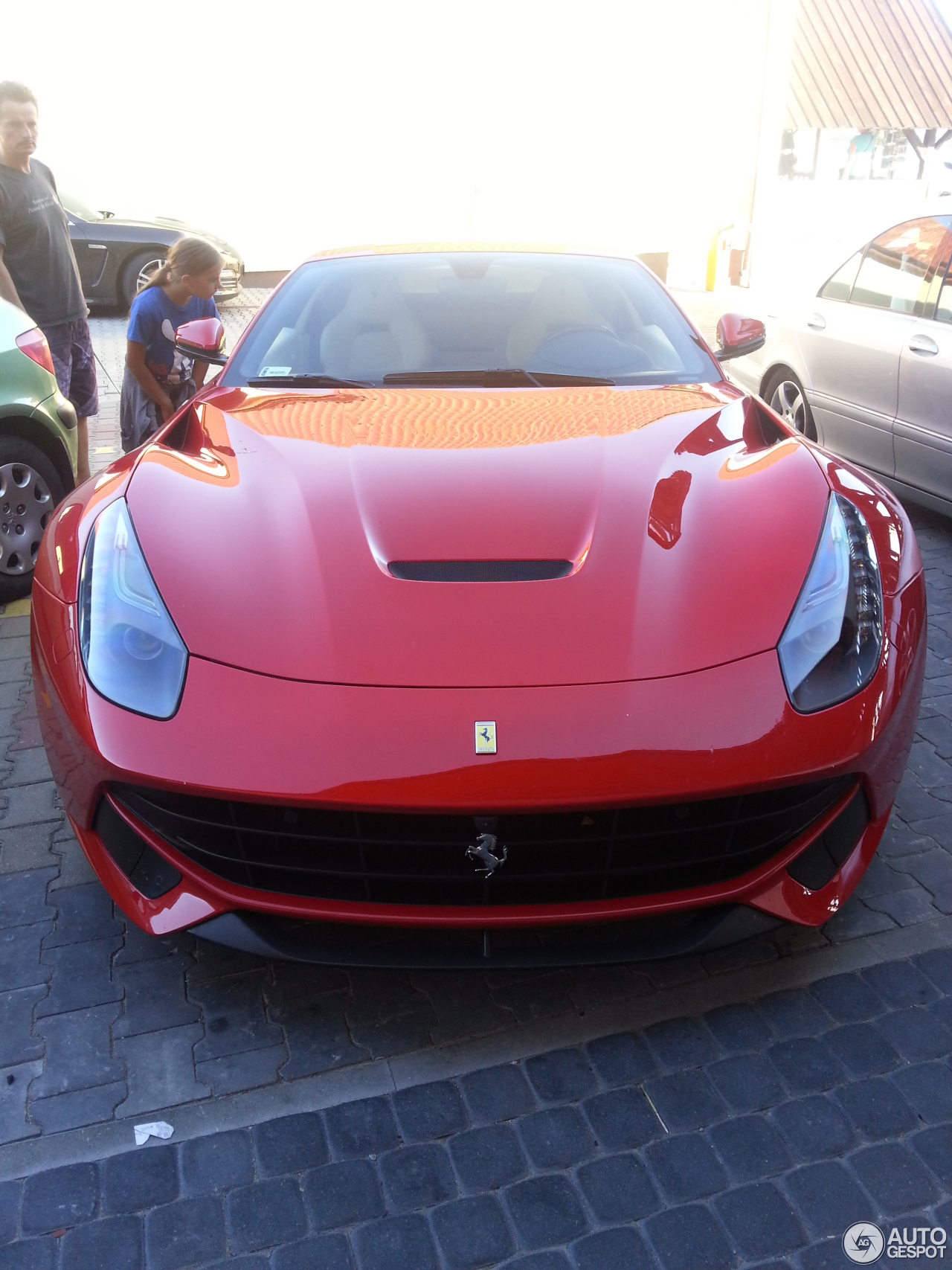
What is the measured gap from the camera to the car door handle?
454 cm

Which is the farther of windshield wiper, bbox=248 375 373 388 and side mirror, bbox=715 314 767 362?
side mirror, bbox=715 314 767 362

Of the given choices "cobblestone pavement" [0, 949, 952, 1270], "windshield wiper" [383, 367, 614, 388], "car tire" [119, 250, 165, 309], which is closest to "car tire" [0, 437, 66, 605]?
"windshield wiper" [383, 367, 614, 388]

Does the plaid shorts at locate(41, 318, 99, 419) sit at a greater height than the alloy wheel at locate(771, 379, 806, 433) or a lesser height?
greater

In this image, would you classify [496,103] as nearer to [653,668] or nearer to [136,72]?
[136,72]

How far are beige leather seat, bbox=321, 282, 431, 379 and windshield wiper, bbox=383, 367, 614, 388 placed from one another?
0.06 metres

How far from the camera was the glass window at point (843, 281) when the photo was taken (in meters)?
5.31

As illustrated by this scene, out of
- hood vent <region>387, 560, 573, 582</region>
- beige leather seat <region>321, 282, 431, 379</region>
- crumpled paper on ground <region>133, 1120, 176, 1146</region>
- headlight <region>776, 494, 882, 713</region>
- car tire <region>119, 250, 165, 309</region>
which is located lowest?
car tire <region>119, 250, 165, 309</region>

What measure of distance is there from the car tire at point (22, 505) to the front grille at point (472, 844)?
253 centimetres

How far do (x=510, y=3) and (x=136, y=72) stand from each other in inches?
228

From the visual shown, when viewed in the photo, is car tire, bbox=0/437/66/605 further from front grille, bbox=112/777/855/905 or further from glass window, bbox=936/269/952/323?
glass window, bbox=936/269/952/323

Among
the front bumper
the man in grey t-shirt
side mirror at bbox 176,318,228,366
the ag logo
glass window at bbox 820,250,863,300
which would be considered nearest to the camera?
the ag logo

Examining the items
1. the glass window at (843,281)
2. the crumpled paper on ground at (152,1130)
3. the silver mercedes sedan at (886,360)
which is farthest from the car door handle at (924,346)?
the crumpled paper on ground at (152,1130)

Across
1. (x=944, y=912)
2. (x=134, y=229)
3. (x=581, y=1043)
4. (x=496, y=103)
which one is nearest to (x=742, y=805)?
(x=581, y=1043)

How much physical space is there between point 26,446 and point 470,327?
77.4 inches
